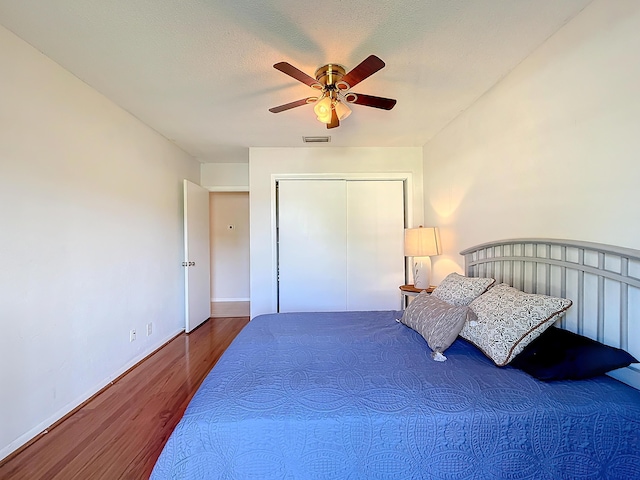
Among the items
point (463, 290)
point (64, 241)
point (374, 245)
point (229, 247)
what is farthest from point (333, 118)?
point (229, 247)

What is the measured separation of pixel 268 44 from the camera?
1616 mm

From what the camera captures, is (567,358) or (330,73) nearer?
(567,358)

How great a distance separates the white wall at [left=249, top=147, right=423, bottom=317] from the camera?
3377mm

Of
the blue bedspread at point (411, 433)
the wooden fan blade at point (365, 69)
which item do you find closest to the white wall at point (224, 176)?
the wooden fan blade at point (365, 69)

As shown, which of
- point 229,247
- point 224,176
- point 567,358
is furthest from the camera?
point 229,247

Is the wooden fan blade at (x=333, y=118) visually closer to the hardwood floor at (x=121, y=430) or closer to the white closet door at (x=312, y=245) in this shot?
the white closet door at (x=312, y=245)

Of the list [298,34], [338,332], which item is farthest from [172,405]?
[298,34]

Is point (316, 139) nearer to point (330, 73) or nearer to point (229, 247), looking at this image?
point (330, 73)

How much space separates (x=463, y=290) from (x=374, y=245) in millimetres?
1722

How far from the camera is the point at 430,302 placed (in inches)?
70.1

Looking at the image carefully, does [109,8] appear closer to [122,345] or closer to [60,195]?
[60,195]

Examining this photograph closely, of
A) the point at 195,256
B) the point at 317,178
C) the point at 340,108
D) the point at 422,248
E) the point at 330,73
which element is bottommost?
the point at 195,256

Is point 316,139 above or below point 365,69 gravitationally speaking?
above

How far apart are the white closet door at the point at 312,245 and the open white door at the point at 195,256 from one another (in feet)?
3.79
